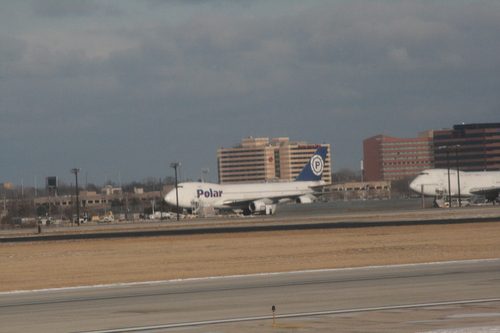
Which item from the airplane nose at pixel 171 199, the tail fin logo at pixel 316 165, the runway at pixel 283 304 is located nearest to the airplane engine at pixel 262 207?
the airplane nose at pixel 171 199

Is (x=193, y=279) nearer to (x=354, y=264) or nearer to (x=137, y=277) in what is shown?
(x=137, y=277)

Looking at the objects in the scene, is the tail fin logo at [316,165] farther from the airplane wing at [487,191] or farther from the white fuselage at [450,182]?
the airplane wing at [487,191]

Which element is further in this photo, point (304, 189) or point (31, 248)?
point (304, 189)

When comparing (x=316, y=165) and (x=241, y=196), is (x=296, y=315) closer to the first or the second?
(x=241, y=196)

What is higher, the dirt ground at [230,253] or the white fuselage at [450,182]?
the white fuselage at [450,182]

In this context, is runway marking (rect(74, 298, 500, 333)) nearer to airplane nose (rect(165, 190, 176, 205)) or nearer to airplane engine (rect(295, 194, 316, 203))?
airplane nose (rect(165, 190, 176, 205))

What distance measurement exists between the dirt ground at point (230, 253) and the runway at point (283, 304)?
3.15 meters

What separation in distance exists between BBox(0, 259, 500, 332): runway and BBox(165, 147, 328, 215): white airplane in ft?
208

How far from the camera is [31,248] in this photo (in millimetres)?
42375

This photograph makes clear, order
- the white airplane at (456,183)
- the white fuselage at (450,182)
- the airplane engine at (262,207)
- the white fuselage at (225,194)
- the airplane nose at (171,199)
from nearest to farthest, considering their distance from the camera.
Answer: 1. the airplane engine at (262,207)
2. the airplane nose at (171,199)
3. the white fuselage at (225,194)
4. the white fuselage at (450,182)
5. the white airplane at (456,183)

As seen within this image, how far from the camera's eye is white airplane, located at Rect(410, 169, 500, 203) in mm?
98062

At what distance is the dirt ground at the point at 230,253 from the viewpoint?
85.8 ft

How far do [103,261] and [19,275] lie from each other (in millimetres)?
5135

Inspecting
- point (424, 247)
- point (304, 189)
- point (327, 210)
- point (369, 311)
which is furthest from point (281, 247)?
point (304, 189)
